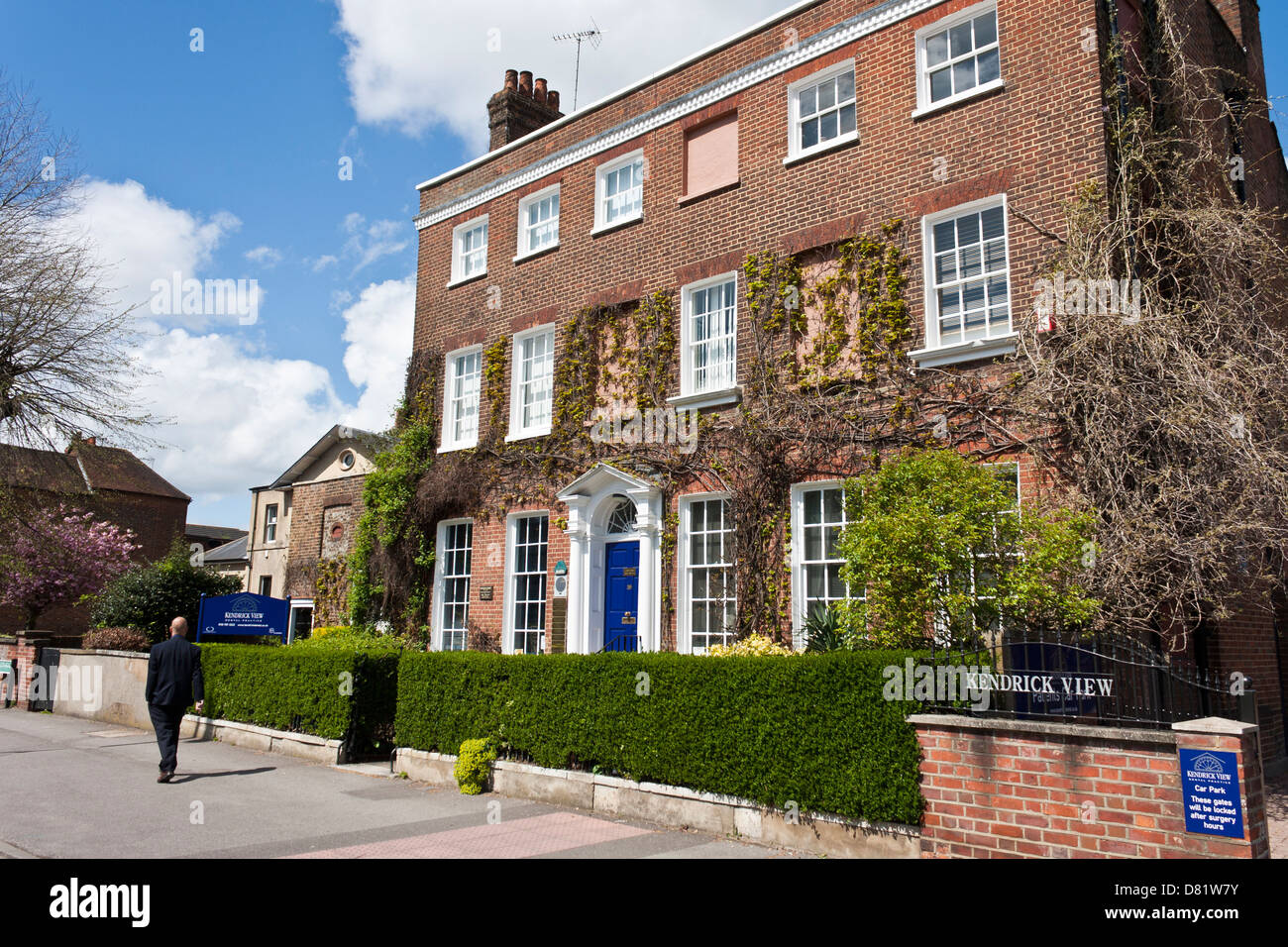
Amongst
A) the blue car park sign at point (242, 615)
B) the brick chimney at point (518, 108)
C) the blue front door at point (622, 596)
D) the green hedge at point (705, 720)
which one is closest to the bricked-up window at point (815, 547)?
the blue front door at point (622, 596)

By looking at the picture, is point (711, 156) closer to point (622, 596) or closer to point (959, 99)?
point (959, 99)

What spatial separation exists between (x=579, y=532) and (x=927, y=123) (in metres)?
8.04

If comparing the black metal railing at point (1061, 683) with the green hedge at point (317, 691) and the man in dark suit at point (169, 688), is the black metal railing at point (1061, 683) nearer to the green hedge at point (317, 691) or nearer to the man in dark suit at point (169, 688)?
the green hedge at point (317, 691)

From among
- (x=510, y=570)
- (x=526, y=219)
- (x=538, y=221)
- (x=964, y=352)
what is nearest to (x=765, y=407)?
(x=964, y=352)

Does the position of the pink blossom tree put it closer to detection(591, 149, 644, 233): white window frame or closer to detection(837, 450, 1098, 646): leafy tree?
detection(591, 149, 644, 233): white window frame

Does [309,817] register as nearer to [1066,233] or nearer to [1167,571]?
[1167,571]

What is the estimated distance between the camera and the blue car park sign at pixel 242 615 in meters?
16.0

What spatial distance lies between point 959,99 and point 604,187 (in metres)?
6.88

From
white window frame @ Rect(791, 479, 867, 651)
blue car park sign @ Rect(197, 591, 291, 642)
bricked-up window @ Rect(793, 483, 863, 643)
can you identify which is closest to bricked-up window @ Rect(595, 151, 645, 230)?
white window frame @ Rect(791, 479, 867, 651)

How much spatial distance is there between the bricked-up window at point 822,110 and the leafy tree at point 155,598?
15516 mm

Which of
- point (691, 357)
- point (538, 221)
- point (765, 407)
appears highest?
point (538, 221)

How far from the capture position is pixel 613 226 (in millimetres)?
15828

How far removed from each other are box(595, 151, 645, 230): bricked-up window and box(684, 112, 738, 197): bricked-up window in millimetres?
965
